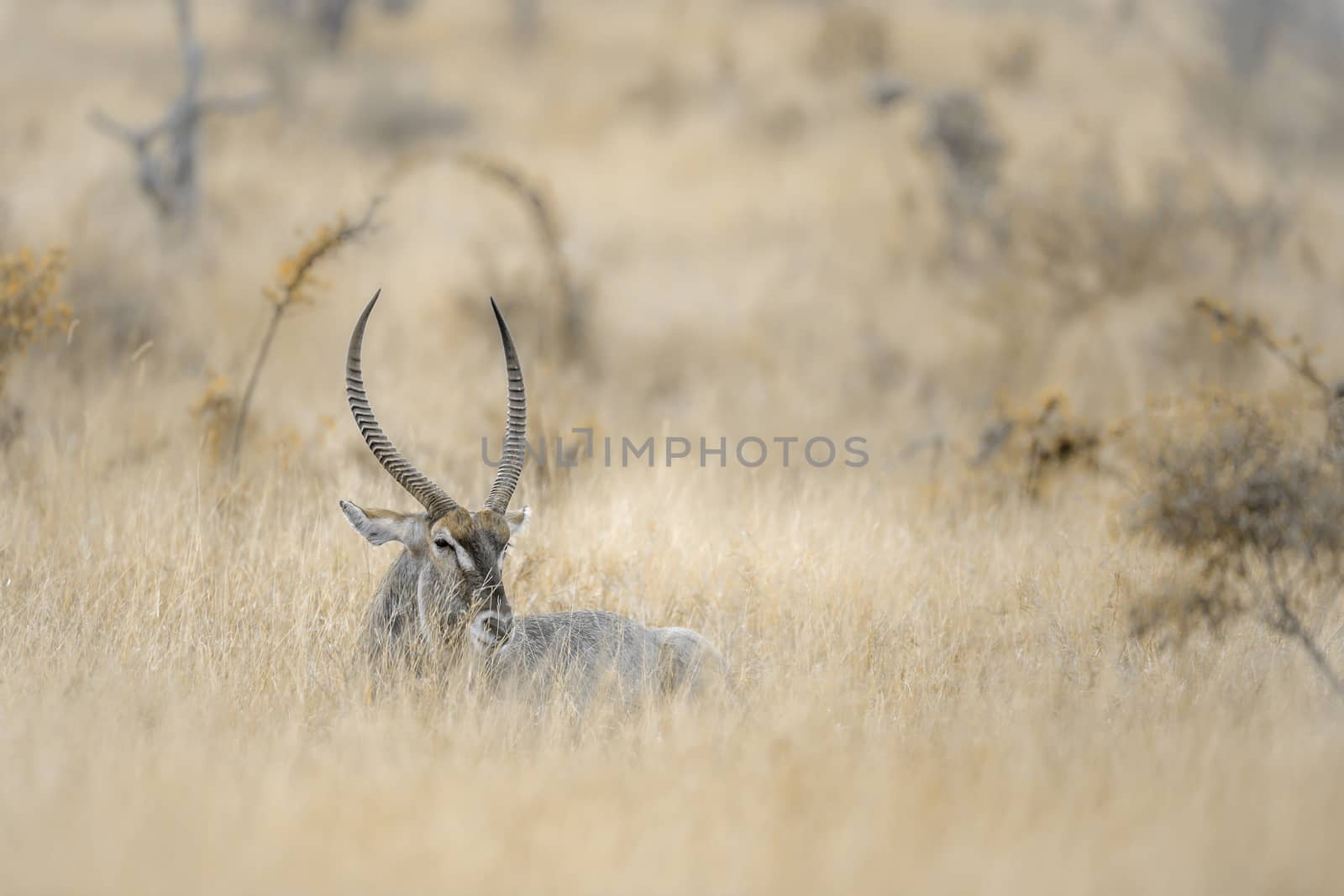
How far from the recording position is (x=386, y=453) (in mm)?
6195

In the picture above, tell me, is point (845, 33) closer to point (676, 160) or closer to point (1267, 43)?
point (676, 160)

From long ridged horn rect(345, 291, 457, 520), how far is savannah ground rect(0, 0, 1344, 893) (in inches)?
36.9

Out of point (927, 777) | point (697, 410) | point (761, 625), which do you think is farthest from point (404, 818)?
point (697, 410)

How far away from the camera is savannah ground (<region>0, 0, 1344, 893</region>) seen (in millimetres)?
4453

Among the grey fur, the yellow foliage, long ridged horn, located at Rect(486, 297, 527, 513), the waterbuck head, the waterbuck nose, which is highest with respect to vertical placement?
the yellow foliage

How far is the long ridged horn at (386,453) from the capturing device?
240 inches

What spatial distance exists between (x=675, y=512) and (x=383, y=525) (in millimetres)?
3345

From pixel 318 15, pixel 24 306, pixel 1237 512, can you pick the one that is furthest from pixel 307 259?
pixel 318 15

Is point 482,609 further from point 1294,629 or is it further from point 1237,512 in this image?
point 1294,629

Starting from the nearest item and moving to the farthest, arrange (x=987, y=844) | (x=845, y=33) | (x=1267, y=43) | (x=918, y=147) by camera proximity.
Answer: (x=987, y=844) < (x=918, y=147) < (x=845, y=33) < (x=1267, y=43)

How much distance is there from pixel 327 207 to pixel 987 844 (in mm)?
16987

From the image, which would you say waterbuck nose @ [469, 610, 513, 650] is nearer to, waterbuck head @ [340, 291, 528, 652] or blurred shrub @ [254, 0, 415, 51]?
waterbuck head @ [340, 291, 528, 652]

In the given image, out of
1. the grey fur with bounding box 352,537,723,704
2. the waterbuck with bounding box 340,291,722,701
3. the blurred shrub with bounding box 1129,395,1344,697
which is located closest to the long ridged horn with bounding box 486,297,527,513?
the waterbuck with bounding box 340,291,722,701

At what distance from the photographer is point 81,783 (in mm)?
4758
